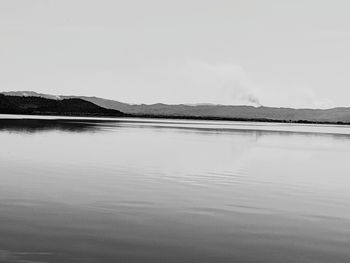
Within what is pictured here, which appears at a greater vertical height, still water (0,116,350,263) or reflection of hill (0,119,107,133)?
still water (0,116,350,263)

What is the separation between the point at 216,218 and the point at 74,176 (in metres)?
11.5

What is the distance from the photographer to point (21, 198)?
18984 millimetres

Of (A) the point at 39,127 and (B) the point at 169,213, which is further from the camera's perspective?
(A) the point at 39,127

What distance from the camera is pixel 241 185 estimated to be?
2538cm

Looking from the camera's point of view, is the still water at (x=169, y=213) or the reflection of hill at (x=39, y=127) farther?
the reflection of hill at (x=39, y=127)

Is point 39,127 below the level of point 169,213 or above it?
below

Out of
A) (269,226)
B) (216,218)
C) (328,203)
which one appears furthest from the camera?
(328,203)

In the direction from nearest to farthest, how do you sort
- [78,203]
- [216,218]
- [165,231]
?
1. [165,231]
2. [216,218]
3. [78,203]

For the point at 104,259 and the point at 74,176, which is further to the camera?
the point at 74,176

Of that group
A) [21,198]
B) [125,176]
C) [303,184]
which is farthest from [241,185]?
[21,198]

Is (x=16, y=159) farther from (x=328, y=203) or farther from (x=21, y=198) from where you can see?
(x=328, y=203)

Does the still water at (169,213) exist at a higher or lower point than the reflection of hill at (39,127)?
higher

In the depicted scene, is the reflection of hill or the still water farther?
the reflection of hill

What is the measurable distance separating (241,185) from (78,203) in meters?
9.49
